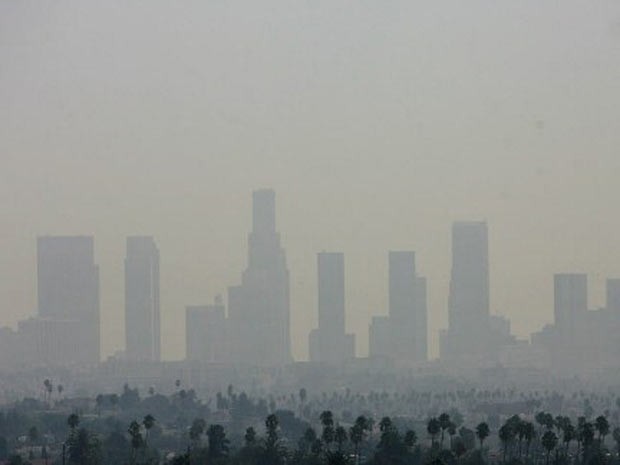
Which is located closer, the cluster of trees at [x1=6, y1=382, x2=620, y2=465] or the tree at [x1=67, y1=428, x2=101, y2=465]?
the cluster of trees at [x1=6, y1=382, x2=620, y2=465]

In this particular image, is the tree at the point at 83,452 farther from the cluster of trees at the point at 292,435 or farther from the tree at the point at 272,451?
the tree at the point at 272,451

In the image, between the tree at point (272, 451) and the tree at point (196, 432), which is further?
the tree at point (196, 432)

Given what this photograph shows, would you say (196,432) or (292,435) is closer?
(196,432)

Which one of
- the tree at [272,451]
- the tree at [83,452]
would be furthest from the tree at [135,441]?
the tree at [272,451]

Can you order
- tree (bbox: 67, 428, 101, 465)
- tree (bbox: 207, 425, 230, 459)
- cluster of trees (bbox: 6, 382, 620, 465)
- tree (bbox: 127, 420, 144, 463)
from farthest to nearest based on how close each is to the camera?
tree (bbox: 127, 420, 144, 463) < tree (bbox: 207, 425, 230, 459) < tree (bbox: 67, 428, 101, 465) < cluster of trees (bbox: 6, 382, 620, 465)

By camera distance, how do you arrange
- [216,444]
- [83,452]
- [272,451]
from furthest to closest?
1. [216,444]
2. [83,452]
3. [272,451]

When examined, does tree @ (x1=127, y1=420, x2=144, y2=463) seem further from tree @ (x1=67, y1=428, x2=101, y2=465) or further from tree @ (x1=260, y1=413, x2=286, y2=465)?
tree @ (x1=260, y1=413, x2=286, y2=465)

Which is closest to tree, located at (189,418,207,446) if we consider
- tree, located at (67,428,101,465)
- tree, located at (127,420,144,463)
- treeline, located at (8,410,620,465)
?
treeline, located at (8,410,620,465)

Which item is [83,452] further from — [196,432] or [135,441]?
[196,432]

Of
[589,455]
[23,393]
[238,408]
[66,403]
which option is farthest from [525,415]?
[23,393]

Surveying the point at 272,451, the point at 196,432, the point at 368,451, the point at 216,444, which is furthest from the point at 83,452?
the point at 368,451

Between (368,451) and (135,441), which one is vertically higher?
(135,441)
